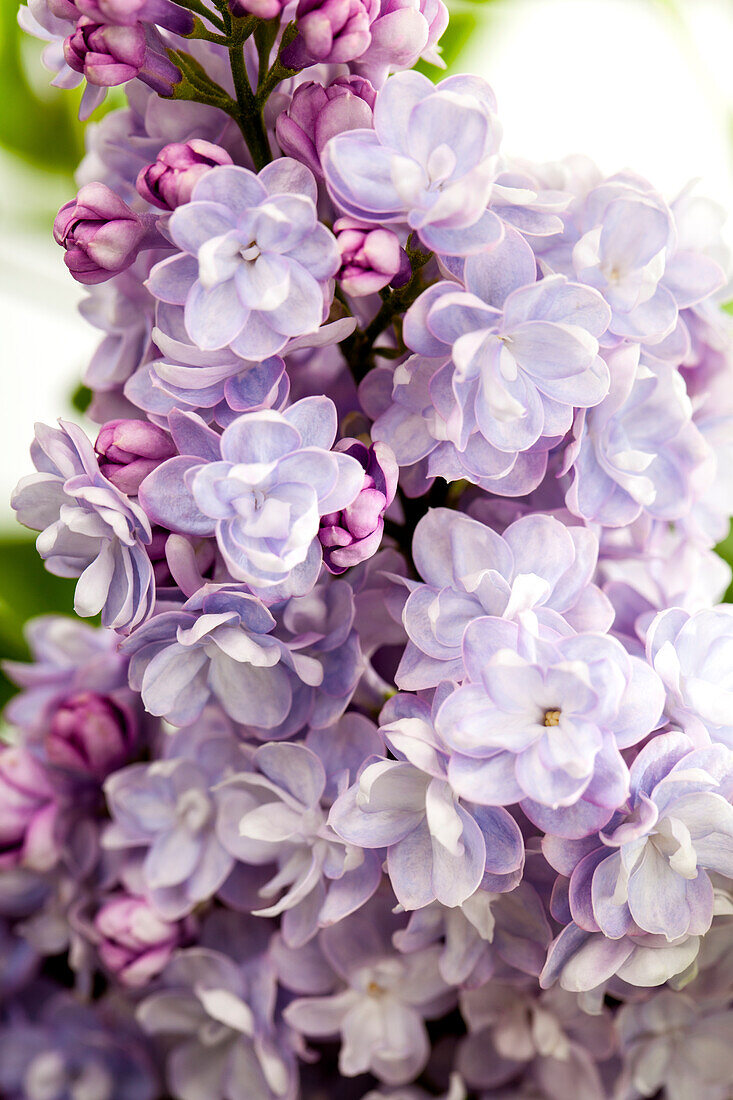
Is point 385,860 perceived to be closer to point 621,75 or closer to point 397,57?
point 397,57

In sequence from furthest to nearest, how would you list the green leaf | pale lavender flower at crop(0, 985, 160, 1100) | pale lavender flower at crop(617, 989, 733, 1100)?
the green leaf, pale lavender flower at crop(0, 985, 160, 1100), pale lavender flower at crop(617, 989, 733, 1100)

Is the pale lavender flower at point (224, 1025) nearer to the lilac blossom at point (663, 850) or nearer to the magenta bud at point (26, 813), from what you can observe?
the magenta bud at point (26, 813)

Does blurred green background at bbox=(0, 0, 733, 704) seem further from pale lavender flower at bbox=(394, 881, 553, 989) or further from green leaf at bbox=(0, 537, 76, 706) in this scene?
pale lavender flower at bbox=(394, 881, 553, 989)

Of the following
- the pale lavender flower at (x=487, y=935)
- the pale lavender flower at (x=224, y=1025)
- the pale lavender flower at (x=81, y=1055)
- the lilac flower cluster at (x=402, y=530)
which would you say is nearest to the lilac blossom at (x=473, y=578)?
the lilac flower cluster at (x=402, y=530)

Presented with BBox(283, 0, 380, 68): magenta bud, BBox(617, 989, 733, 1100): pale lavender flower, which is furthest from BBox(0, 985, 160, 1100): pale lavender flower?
BBox(283, 0, 380, 68): magenta bud

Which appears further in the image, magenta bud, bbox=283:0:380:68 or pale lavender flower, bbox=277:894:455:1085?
pale lavender flower, bbox=277:894:455:1085

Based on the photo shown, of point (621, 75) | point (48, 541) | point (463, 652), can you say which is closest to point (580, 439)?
point (463, 652)

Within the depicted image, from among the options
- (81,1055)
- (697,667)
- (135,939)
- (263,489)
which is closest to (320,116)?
(263,489)
